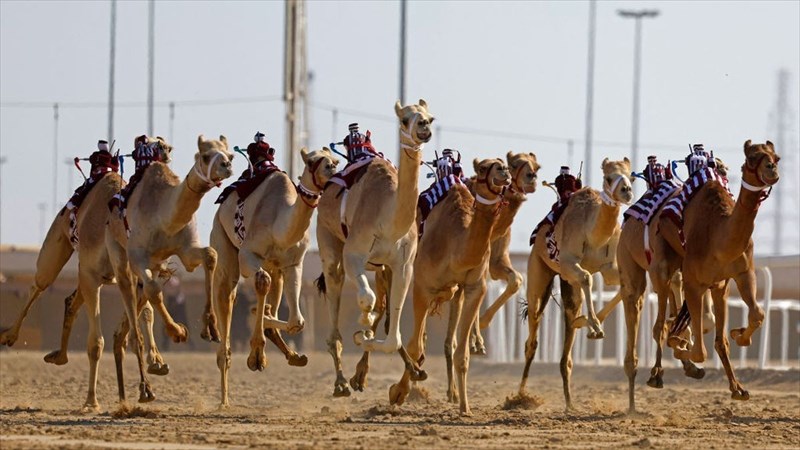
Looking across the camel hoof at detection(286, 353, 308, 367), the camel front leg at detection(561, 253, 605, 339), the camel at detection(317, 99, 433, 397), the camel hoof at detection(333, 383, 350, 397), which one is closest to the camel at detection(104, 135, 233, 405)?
the camel hoof at detection(286, 353, 308, 367)

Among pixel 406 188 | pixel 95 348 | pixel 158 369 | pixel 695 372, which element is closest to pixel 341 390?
pixel 158 369

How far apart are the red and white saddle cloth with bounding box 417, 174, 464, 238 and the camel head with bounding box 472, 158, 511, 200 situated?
1.70 meters

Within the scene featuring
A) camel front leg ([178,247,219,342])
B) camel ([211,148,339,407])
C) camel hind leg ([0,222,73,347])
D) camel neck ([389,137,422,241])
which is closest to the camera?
camel neck ([389,137,422,241])

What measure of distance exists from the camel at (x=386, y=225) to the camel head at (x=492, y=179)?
72 centimetres

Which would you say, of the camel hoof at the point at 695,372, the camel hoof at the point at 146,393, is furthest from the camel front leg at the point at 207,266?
the camel hoof at the point at 695,372

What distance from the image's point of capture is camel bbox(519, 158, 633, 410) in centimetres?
1873

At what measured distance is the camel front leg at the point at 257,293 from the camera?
17.3m

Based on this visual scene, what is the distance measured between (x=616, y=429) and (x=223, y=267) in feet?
17.2

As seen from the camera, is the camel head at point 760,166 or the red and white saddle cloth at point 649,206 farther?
the red and white saddle cloth at point 649,206

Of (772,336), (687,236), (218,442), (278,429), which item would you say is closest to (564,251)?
(687,236)

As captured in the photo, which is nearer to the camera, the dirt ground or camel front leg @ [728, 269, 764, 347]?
the dirt ground

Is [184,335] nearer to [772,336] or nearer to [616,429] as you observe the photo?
[616,429]

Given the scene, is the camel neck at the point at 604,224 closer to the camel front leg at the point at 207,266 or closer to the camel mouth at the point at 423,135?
the camel mouth at the point at 423,135

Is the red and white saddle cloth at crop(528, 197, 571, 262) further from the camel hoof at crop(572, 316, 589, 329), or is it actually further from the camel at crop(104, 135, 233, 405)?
the camel at crop(104, 135, 233, 405)
